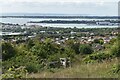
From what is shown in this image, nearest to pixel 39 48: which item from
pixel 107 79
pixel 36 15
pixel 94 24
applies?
pixel 107 79

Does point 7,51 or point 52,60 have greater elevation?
point 7,51

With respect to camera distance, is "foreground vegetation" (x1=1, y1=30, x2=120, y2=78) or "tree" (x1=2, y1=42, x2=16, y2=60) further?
"tree" (x1=2, y1=42, x2=16, y2=60)

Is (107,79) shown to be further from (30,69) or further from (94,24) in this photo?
(94,24)

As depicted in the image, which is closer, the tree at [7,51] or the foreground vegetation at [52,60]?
the foreground vegetation at [52,60]

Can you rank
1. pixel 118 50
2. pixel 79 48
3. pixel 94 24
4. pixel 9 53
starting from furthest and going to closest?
pixel 94 24 → pixel 79 48 → pixel 9 53 → pixel 118 50

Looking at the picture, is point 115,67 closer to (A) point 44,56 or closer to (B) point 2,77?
(B) point 2,77

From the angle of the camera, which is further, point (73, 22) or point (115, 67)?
point (73, 22)

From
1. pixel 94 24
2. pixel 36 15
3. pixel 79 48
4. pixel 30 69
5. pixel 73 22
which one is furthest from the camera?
pixel 36 15

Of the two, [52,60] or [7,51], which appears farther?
[7,51]

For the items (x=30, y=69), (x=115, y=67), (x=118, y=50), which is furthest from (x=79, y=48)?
(x=115, y=67)
